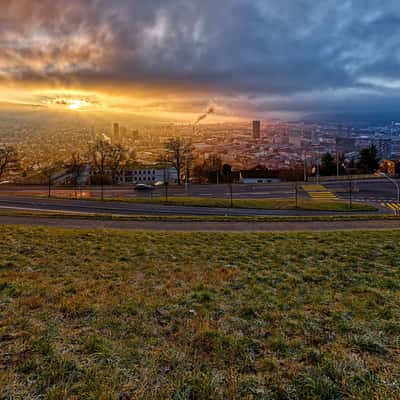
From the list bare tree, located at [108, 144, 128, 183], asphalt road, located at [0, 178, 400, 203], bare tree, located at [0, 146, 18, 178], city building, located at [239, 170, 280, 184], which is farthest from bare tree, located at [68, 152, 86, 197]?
city building, located at [239, 170, 280, 184]

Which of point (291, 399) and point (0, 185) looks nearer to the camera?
point (291, 399)

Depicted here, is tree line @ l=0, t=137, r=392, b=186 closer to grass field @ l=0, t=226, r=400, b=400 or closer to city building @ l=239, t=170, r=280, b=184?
city building @ l=239, t=170, r=280, b=184

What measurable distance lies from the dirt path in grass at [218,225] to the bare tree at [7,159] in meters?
38.7

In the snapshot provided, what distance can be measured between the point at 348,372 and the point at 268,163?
61.8 meters

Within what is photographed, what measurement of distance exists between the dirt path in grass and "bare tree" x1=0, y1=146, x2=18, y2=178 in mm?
38738

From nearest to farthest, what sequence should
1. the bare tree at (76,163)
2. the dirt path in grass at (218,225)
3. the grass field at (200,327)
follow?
1. the grass field at (200,327)
2. the dirt path in grass at (218,225)
3. the bare tree at (76,163)

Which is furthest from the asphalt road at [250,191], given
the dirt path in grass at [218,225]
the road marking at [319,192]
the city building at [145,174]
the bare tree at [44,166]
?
the dirt path in grass at [218,225]

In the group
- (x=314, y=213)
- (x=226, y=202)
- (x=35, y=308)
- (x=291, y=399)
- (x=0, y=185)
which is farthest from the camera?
(x=0, y=185)

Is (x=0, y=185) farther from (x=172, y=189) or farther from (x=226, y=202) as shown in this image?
(x=226, y=202)

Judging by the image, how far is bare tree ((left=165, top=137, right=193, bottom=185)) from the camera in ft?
Result: 167

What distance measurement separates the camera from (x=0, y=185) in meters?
43.4

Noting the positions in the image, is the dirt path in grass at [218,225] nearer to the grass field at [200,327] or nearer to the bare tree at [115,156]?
the grass field at [200,327]

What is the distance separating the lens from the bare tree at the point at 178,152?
51000 mm


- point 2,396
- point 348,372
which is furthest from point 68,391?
point 348,372
